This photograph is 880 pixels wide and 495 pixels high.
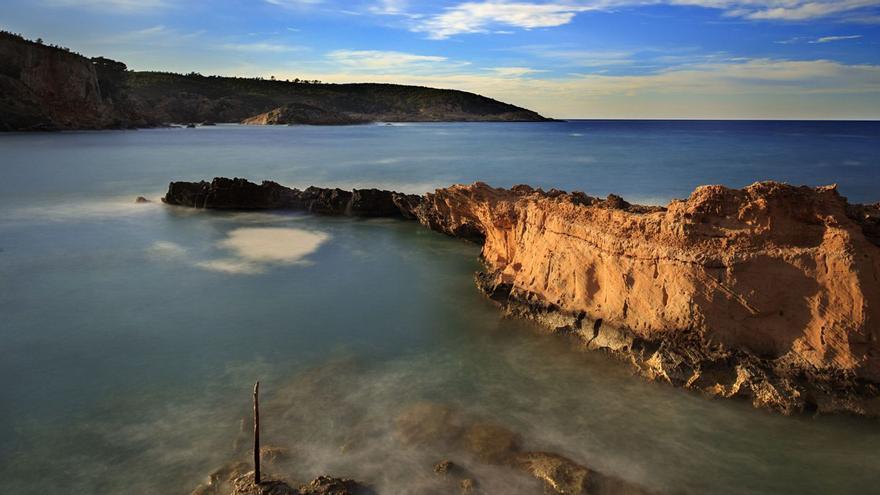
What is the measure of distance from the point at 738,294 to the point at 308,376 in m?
6.91

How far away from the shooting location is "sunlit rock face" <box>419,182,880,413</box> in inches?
310

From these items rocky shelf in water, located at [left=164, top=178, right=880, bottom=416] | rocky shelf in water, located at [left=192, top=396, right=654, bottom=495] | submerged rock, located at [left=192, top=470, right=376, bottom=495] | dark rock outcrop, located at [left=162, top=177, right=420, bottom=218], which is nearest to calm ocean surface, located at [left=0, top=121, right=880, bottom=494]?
rocky shelf in water, located at [left=192, top=396, right=654, bottom=495]

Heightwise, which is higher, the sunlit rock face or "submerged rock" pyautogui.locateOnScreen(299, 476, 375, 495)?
the sunlit rock face

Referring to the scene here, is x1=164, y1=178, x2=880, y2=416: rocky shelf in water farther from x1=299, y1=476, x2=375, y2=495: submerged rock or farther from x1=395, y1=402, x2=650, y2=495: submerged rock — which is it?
x1=299, y1=476, x2=375, y2=495: submerged rock

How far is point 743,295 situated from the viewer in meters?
8.43

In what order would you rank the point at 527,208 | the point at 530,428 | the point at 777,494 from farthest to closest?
the point at 527,208
the point at 530,428
the point at 777,494

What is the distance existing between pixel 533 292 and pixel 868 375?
18.1 feet

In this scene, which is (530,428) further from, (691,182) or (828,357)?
(691,182)

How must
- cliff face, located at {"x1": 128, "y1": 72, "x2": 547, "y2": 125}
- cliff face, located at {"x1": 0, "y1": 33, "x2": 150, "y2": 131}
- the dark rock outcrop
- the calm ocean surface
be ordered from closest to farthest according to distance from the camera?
the calm ocean surface, the dark rock outcrop, cliff face, located at {"x1": 0, "y1": 33, "x2": 150, "y2": 131}, cliff face, located at {"x1": 128, "y1": 72, "x2": 547, "y2": 125}

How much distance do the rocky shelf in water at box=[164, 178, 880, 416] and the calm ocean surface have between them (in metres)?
0.52

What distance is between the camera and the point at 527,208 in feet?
40.7

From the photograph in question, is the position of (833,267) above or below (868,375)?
above

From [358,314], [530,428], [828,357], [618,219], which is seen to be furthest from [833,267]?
[358,314]

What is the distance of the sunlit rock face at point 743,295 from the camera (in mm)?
7863
